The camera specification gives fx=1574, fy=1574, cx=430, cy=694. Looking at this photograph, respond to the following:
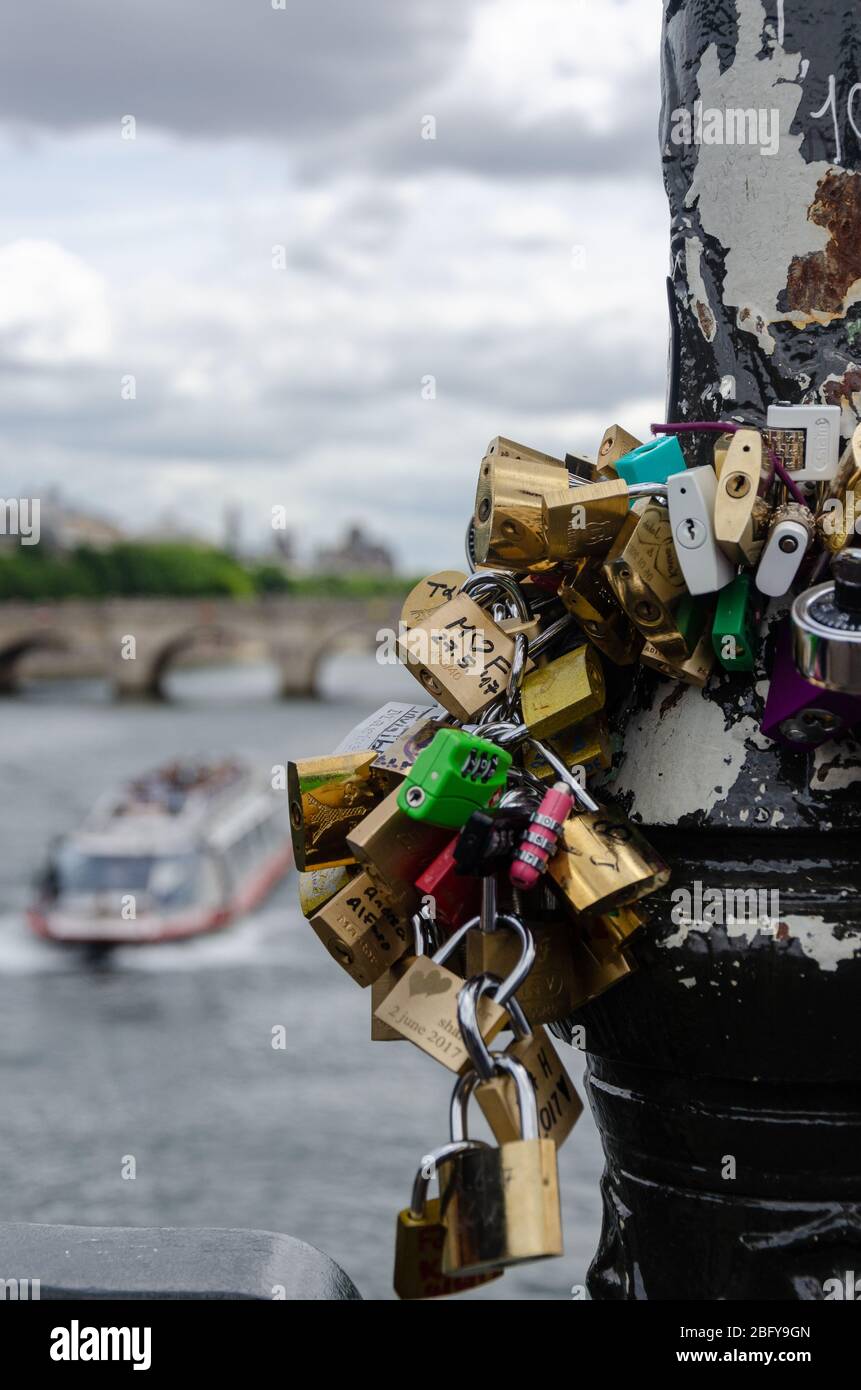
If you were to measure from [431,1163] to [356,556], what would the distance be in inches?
4376

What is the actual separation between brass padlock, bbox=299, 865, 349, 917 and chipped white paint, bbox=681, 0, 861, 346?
0.64 meters

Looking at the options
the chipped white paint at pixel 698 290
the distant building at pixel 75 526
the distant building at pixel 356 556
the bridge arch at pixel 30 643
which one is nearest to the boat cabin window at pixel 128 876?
the chipped white paint at pixel 698 290

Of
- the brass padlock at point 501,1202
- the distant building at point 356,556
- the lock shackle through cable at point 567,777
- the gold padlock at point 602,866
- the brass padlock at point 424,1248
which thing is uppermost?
the lock shackle through cable at point 567,777

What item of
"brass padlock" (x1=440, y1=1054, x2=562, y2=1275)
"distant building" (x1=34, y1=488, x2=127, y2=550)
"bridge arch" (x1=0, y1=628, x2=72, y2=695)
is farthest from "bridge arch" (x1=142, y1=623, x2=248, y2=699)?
"brass padlock" (x1=440, y1=1054, x2=562, y2=1275)

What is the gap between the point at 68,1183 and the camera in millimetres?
12617

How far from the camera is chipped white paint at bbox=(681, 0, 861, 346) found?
4.72ft

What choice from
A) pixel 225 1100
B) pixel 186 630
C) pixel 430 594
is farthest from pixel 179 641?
pixel 430 594

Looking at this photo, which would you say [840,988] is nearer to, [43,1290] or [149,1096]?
[43,1290]

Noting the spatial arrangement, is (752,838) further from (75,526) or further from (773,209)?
(75,526)

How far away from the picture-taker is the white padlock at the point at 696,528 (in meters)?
1.32

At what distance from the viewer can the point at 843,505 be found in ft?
4.39

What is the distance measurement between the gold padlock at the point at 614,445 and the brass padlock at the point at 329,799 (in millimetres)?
367

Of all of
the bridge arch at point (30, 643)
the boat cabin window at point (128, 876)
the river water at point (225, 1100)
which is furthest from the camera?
the bridge arch at point (30, 643)

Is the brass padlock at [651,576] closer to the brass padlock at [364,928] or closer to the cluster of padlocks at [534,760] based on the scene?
the cluster of padlocks at [534,760]
